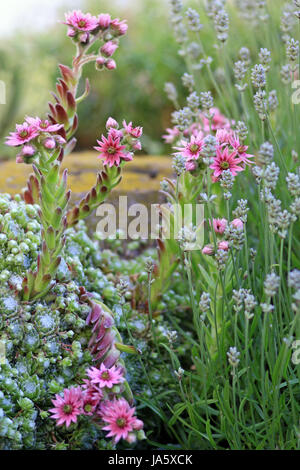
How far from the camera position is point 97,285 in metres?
1.78

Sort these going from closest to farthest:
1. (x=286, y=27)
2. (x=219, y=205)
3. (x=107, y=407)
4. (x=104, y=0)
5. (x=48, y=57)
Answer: (x=107, y=407) < (x=219, y=205) < (x=286, y=27) < (x=48, y=57) < (x=104, y=0)

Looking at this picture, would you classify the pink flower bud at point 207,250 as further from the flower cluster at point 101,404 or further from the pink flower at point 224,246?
the flower cluster at point 101,404

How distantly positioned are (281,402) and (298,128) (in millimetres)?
1062

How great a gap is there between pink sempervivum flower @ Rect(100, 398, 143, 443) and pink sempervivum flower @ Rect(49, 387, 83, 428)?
73 millimetres

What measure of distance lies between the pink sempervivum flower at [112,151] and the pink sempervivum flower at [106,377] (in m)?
0.55

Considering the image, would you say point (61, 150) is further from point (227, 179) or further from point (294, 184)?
point (294, 184)

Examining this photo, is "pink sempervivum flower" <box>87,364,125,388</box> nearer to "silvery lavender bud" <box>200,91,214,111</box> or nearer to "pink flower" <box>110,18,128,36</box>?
"silvery lavender bud" <box>200,91,214,111</box>

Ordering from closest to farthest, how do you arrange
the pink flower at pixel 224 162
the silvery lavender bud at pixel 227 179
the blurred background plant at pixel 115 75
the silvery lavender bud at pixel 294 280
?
the silvery lavender bud at pixel 294 280 < the silvery lavender bud at pixel 227 179 < the pink flower at pixel 224 162 < the blurred background plant at pixel 115 75

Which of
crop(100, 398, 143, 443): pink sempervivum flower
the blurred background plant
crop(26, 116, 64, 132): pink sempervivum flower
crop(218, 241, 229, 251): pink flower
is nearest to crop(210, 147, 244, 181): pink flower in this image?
crop(218, 241, 229, 251): pink flower

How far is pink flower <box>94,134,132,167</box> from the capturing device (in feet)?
4.75

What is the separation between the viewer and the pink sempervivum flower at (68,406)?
134 cm

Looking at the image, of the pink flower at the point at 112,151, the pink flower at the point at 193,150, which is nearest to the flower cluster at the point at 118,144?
the pink flower at the point at 112,151

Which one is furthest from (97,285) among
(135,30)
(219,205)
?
(135,30)
